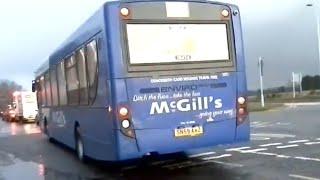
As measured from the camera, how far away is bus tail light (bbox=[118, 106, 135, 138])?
37.1 ft

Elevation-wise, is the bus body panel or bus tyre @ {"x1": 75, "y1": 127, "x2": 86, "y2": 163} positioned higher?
the bus body panel

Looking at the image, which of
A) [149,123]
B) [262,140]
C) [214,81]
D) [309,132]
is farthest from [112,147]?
[309,132]

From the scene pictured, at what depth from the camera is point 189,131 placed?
38.5ft

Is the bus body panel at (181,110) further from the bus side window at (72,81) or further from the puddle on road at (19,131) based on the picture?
the puddle on road at (19,131)

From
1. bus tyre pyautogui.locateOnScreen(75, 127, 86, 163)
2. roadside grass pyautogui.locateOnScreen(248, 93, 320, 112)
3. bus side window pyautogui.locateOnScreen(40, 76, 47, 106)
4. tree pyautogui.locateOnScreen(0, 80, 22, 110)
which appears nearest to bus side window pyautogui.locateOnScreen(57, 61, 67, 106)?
bus tyre pyautogui.locateOnScreen(75, 127, 86, 163)

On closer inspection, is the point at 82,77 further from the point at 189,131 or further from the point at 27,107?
the point at 27,107

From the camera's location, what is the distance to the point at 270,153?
1452cm

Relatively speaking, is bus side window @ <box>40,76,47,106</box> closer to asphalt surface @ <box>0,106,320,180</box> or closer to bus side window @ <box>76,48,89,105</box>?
asphalt surface @ <box>0,106,320,180</box>

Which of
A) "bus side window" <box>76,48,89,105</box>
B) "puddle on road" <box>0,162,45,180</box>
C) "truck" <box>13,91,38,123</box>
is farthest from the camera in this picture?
"truck" <box>13,91,38,123</box>

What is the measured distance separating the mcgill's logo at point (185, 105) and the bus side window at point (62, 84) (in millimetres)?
5745

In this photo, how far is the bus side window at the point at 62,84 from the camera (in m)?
17.0

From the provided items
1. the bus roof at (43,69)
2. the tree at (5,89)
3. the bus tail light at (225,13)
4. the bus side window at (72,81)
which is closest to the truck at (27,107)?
the bus roof at (43,69)

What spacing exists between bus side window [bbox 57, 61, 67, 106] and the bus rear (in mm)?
5715

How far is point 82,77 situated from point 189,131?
10.8 feet
